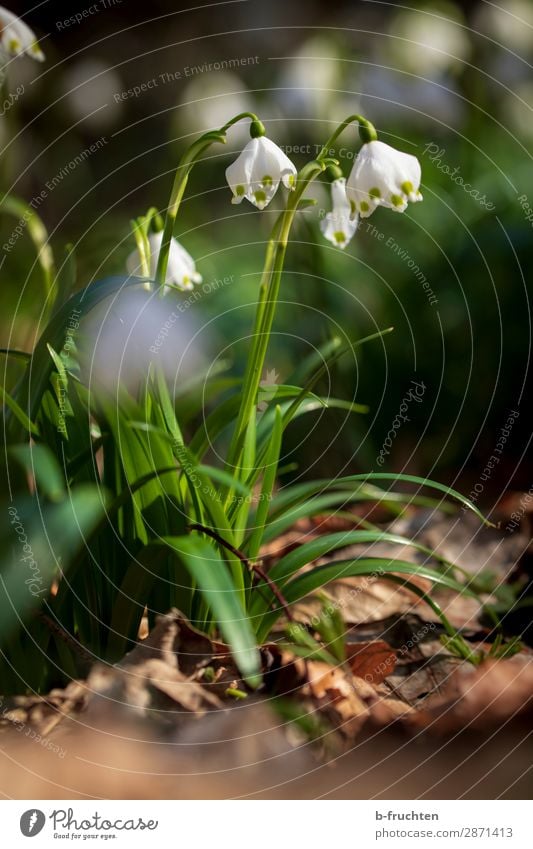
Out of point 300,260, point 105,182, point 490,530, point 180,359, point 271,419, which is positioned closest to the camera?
point 271,419

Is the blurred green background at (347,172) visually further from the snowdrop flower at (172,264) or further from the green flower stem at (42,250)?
the snowdrop flower at (172,264)

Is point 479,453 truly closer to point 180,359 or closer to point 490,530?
point 490,530

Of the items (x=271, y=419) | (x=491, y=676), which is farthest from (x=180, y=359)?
(x=491, y=676)

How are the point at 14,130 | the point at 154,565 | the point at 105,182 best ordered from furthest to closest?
the point at 105,182 < the point at 14,130 < the point at 154,565

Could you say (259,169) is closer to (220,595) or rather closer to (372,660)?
(220,595)

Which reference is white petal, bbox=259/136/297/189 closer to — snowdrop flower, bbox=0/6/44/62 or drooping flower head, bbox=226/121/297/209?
drooping flower head, bbox=226/121/297/209

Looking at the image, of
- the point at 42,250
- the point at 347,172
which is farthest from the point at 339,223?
the point at 347,172

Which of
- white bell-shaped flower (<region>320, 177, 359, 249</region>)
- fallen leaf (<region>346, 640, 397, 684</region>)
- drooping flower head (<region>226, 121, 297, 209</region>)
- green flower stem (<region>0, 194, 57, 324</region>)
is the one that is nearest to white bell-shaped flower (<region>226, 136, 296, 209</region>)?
drooping flower head (<region>226, 121, 297, 209</region>)

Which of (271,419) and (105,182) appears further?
(105,182)
